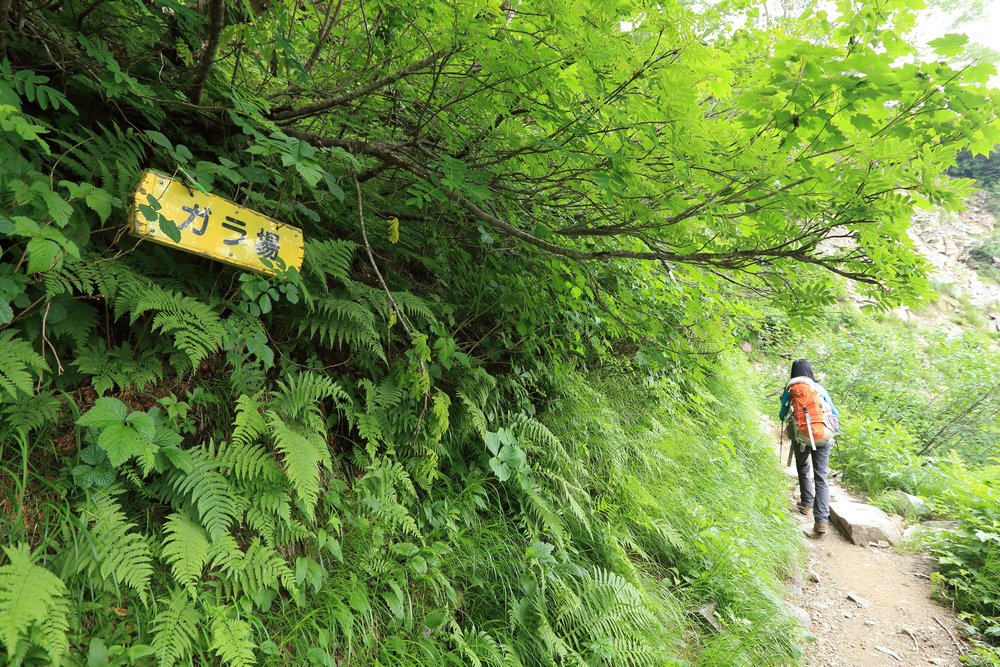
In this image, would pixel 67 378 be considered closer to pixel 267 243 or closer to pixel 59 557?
pixel 59 557

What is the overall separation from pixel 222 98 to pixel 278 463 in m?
1.78

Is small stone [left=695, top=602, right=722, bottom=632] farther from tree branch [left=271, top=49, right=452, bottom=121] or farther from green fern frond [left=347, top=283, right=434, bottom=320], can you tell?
tree branch [left=271, top=49, right=452, bottom=121]

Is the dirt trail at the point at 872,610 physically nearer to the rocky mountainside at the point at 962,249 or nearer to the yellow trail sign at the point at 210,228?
the yellow trail sign at the point at 210,228

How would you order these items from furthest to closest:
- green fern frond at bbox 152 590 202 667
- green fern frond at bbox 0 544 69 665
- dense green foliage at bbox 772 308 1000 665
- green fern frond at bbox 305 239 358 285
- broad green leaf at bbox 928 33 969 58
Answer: dense green foliage at bbox 772 308 1000 665, green fern frond at bbox 305 239 358 285, green fern frond at bbox 152 590 202 667, broad green leaf at bbox 928 33 969 58, green fern frond at bbox 0 544 69 665

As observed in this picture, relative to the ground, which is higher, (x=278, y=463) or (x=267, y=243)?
(x=267, y=243)

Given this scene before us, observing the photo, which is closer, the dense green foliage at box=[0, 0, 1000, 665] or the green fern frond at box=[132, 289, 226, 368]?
the dense green foliage at box=[0, 0, 1000, 665]

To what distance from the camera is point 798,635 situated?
3447mm

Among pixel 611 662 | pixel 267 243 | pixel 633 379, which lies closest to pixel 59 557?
pixel 267 243

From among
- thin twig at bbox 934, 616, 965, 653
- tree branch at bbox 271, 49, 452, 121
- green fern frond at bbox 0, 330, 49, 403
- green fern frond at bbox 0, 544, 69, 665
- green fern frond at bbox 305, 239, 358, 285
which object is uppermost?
thin twig at bbox 934, 616, 965, 653

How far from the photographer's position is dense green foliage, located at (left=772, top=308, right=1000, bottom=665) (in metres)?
4.63

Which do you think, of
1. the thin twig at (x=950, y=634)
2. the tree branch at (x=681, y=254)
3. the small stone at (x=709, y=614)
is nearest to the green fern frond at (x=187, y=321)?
the tree branch at (x=681, y=254)

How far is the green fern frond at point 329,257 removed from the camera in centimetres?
247

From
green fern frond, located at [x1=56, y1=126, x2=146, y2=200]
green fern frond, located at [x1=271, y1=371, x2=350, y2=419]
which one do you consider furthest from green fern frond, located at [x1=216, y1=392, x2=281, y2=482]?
green fern frond, located at [x1=56, y1=126, x2=146, y2=200]

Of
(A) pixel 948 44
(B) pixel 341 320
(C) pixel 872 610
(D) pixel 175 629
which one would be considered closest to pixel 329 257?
(B) pixel 341 320
